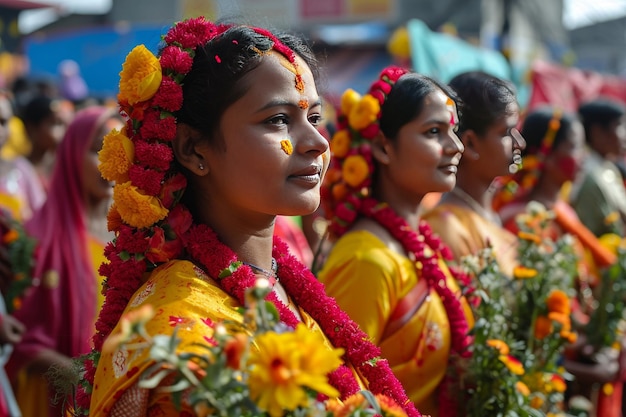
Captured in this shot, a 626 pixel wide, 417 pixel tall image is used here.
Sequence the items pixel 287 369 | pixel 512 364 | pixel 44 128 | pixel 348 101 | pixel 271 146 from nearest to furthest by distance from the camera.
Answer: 1. pixel 287 369
2. pixel 271 146
3. pixel 512 364
4. pixel 348 101
5. pixel 44 128

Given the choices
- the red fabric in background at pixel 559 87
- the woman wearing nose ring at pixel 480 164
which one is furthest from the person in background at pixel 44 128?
the red fabric in background at pixel 559 87

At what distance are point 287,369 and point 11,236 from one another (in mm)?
3101

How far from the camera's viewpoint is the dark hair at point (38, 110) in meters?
7.20

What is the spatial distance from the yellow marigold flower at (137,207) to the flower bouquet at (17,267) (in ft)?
7.21

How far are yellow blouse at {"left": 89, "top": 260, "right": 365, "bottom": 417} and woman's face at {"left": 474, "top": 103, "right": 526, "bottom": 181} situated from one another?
1.64 metres

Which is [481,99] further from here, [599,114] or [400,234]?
[599,114]

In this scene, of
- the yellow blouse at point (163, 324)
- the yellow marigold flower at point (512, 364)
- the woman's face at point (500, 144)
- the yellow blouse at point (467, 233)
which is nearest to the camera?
the yellow blouse at point (163, 324)

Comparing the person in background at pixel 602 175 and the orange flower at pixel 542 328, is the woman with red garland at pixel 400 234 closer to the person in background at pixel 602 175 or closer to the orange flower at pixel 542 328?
the orange flower at pixel 542 328

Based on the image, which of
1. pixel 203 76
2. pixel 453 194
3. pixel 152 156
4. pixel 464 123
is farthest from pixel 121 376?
pixel 453 194

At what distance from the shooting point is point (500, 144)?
3361 millimetres

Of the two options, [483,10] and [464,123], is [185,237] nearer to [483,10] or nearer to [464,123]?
[464,123]

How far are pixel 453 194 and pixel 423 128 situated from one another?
3.16 ft

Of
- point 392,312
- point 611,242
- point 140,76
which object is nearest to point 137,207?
point 140,76

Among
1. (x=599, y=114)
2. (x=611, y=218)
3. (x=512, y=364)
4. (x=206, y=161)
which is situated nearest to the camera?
(x=206, y=161)
